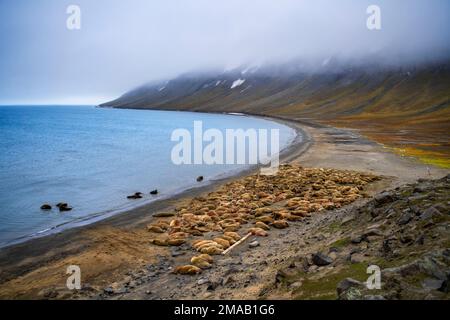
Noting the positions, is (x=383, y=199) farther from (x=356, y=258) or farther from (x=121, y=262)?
(x=121, y=262)

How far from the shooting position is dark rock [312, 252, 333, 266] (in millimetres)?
12452

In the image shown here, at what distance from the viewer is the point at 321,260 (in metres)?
12.6

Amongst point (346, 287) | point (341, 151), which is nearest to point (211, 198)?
point (346, 287)

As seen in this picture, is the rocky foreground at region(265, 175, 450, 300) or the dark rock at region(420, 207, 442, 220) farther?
the dark rock at region(420, 207, 442, 220)

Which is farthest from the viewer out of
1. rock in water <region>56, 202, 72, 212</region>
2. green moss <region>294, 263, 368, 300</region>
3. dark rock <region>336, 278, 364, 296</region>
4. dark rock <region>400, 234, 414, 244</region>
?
rock in water <region>56, 202, 72, 212</region>

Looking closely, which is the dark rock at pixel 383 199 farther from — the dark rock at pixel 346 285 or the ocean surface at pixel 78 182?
the ocean surface at pixel 78 182

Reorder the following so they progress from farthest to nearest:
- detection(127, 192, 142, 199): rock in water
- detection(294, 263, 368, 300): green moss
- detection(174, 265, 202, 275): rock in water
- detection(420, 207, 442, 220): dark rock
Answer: detection(127, 192, 142, 199): rock in water → detection(174, 265, 202, 275): rock in water → detection(420, 207, 442, 220): dark rock → detection(294, 263, 368, 300): green moss

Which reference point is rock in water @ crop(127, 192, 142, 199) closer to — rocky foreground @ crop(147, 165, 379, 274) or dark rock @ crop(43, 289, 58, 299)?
rocky foreground @ crop(147, 165, 379, 274)

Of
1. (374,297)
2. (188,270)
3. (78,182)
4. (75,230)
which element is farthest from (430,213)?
(78,182)

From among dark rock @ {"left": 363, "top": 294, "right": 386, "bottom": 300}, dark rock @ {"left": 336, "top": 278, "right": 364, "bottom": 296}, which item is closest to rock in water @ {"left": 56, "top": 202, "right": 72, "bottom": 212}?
dark rock @ {"left": 336, "top": 278, "right": 364, "bottom": 296}
